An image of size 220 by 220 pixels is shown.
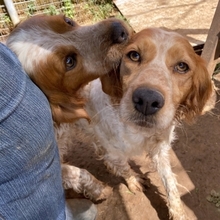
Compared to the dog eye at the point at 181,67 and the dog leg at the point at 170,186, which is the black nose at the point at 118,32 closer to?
the dog eye at the point at 181,67

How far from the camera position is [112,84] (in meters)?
2.17

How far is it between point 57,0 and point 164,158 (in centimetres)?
383

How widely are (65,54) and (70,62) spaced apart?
7 cm

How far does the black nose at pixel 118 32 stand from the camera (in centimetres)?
189

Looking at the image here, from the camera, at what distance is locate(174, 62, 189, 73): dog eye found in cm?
200

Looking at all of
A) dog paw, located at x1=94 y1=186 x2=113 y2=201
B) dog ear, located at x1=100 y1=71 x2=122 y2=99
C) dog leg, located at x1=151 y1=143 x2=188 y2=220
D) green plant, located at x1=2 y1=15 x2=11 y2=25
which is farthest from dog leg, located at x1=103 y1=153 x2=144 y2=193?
green plant, located at x1=2 y1=15 x2=11 y2=25

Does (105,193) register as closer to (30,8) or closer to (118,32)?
(118,32)

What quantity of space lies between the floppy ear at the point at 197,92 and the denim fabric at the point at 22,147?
3.93 ft

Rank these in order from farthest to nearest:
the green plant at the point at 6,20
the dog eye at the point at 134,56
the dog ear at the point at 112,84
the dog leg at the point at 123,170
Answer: the green plant at the point at 6,20
the dog leg at the point at 123,170
the dog ear at the point at 112,84
the dog eye at the point at 134,56

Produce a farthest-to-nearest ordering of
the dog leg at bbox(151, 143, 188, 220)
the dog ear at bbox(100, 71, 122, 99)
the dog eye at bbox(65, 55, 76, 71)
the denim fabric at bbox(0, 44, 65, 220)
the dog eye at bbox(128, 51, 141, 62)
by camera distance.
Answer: the dog leg at bbox(151, 143, 188, 220)
the dog ear at bbox(100, 71, 122, 99)
the dog eye at bbox(128, 51, 141, 62)
the dog eye at bbox(65, 55, 76, 71)
the denim fabric at bbox(0, 44, 65, 220)

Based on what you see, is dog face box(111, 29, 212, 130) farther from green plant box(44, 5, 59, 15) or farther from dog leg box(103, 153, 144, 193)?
green plant box(44, 5, 59, 15)

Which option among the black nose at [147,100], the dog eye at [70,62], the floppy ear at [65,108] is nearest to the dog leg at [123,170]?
the floppy ear at [65,108]

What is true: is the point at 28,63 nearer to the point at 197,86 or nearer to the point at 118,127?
the point at 118,127

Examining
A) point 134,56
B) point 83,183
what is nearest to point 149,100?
point 134,56
